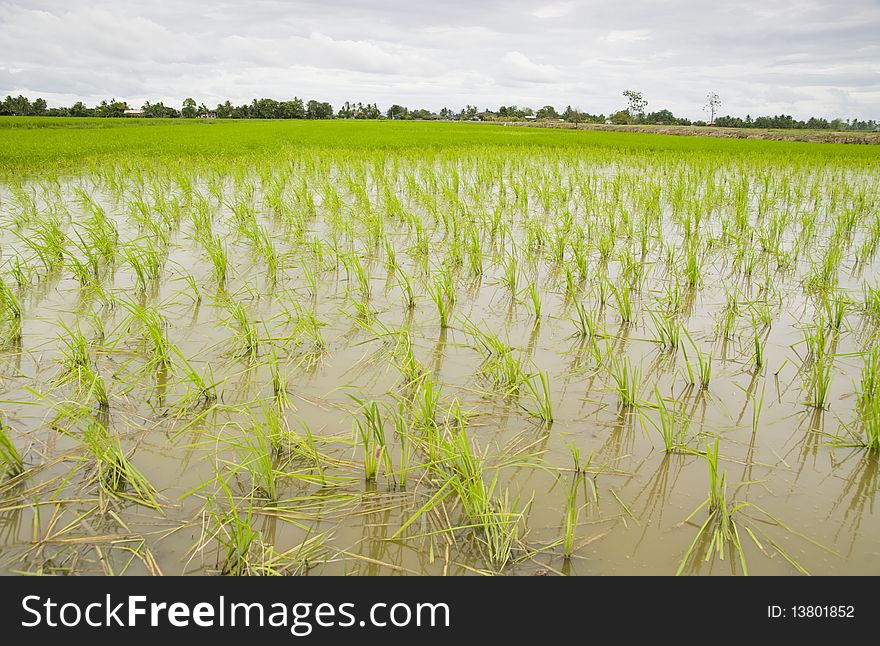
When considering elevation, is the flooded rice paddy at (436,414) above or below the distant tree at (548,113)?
below

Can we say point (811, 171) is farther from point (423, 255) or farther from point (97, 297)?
point (97, 297)

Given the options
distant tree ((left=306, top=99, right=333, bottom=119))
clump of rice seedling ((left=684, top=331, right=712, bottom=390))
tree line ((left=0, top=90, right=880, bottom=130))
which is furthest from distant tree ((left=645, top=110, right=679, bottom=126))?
clump of rice seedling ((left=684, top=331, right=712, bottom=390))

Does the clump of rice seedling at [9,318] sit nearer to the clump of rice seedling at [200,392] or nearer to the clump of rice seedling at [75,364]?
the clump of rice seedling at [75,364]

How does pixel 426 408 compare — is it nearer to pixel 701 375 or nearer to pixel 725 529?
pixel 725 529

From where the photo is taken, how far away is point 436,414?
2.07 m

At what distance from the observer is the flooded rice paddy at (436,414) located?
1.44 m

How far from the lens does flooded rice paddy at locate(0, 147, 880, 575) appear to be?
1440 millimetres

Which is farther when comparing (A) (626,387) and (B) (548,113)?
(B) (548,113)

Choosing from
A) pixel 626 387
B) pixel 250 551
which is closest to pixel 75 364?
pixel 250 551

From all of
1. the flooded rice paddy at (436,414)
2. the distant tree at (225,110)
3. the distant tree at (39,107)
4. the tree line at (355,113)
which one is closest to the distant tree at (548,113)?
the tree line at (355,113)

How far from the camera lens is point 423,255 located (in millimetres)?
4312

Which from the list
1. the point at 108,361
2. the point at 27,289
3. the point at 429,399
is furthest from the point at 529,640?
the point at 27,289

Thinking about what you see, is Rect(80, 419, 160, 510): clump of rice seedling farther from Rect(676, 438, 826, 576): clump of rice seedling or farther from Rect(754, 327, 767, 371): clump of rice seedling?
Rect(754, 327, 767, 371): clump of rice seedling

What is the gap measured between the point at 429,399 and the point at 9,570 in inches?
49.0
